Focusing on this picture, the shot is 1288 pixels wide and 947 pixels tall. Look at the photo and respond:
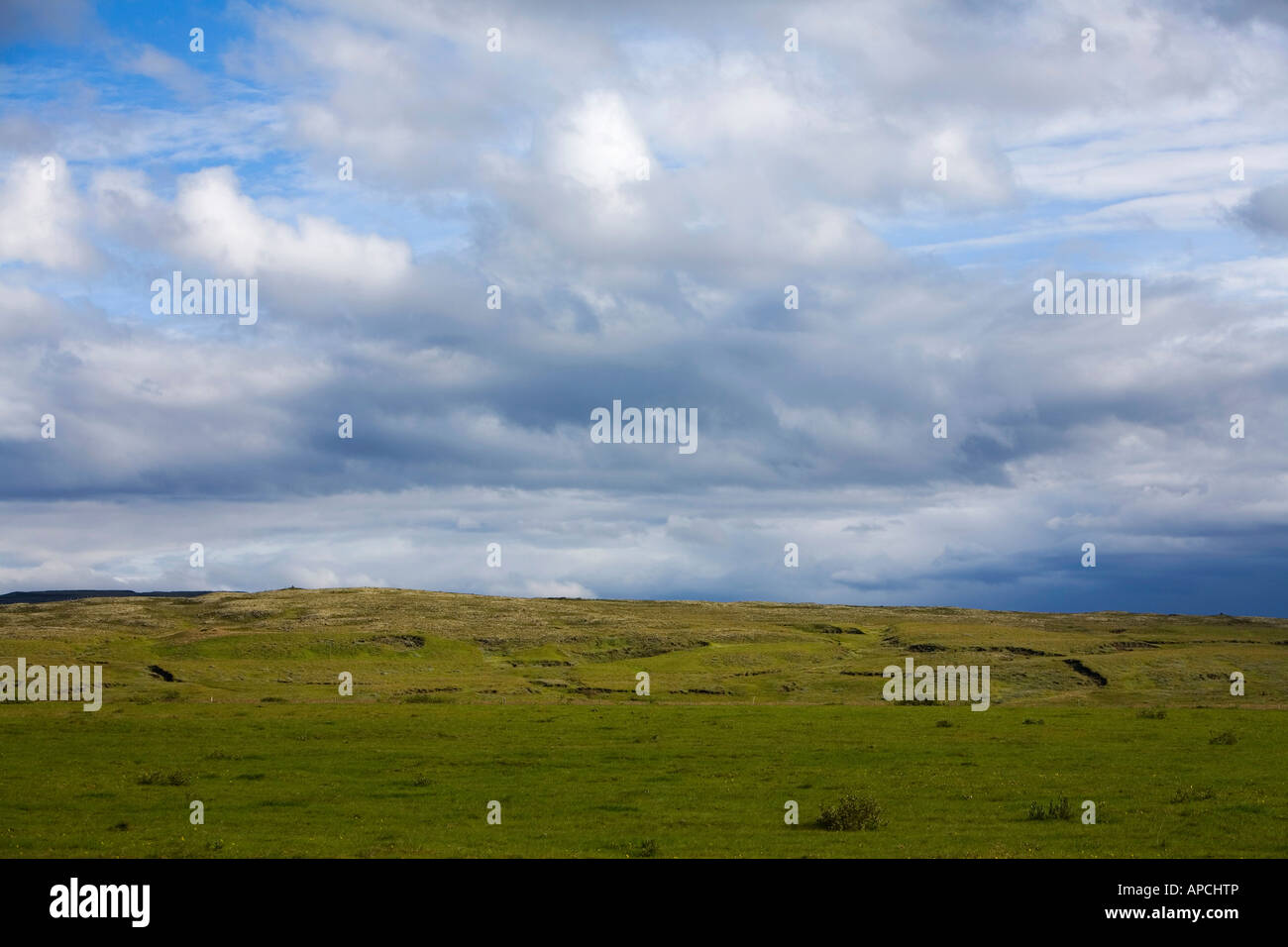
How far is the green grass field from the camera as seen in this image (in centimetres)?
2986

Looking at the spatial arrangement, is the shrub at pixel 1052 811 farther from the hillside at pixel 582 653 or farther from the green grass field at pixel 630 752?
the hillside at pixel 582 653

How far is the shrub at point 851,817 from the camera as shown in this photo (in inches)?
1206

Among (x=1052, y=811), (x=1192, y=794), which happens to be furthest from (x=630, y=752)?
(x=1192, y=794)

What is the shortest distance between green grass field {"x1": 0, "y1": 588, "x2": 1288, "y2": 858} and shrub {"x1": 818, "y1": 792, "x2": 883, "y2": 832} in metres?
0.45

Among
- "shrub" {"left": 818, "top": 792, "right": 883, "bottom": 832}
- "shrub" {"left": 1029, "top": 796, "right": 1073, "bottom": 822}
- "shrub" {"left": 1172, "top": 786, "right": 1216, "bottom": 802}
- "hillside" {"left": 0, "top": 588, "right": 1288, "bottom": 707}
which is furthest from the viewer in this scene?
"hillside" {"left": 0, "top": 588, "right": 1288, "bottom": 707}

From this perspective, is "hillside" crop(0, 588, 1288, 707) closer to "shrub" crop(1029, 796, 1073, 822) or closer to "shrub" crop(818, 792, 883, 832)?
"shrub" crop(1029, 796, 1073, 822)

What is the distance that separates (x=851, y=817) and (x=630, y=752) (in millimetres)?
19259

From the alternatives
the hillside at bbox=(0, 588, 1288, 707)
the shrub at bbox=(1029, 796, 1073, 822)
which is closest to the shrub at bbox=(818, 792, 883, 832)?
the shrub at bbox=(1029, 796, 1073, 822)

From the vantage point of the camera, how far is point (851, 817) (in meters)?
30.8
